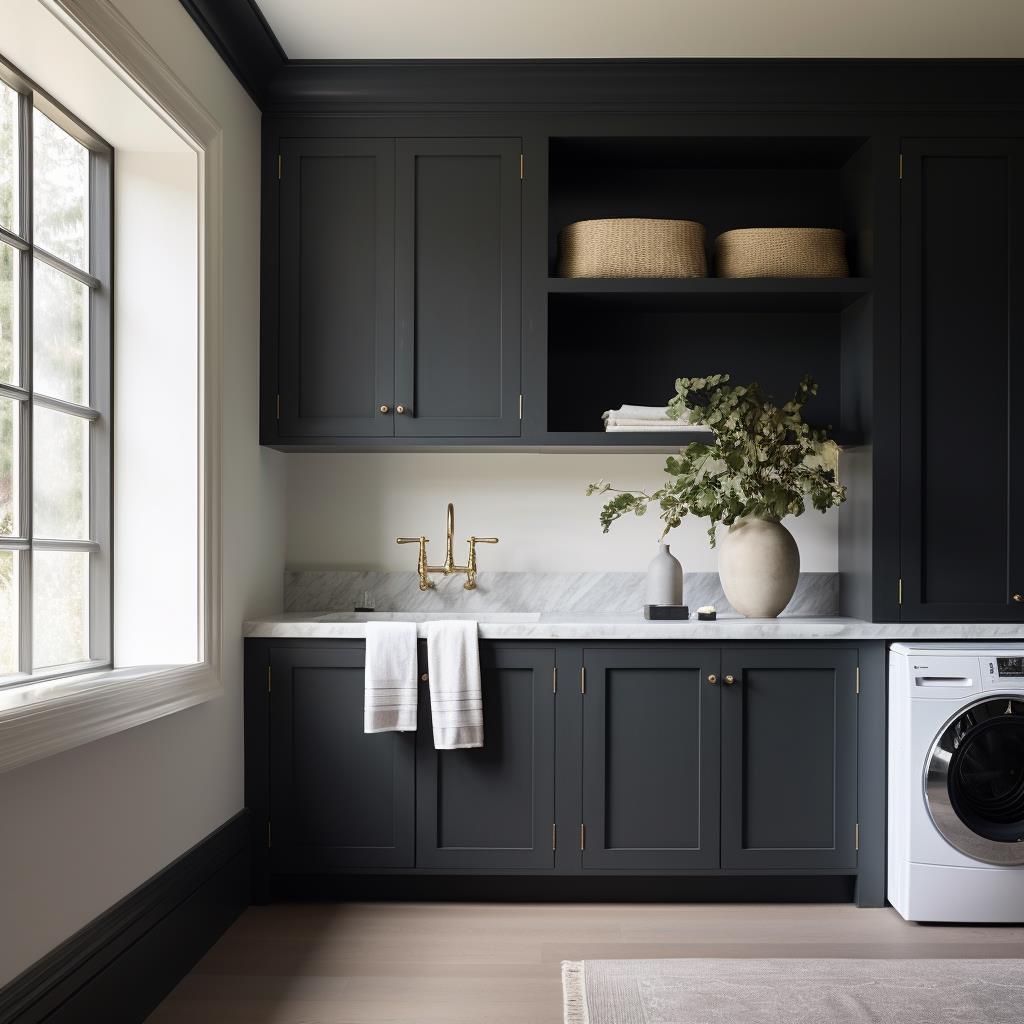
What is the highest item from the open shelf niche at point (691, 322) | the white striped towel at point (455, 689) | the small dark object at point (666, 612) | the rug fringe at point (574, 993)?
the open shelf niche at point (691, 322)

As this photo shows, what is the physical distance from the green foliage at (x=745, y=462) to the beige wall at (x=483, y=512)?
300mm

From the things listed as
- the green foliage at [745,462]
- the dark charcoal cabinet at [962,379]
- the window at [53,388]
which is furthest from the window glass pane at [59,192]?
the dark charcoal cabinet at [962,379]

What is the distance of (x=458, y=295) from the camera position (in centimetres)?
316

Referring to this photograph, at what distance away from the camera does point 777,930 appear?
2.81 m

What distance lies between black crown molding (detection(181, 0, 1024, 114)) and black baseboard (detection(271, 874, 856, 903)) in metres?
2.39

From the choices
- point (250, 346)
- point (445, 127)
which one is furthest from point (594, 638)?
point (445, 127)

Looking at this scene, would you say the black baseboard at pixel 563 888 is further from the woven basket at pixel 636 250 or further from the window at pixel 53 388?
the woven basket at pixel 636 250

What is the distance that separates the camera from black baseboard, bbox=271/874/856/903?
303 cm

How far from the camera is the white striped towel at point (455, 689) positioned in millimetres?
2908

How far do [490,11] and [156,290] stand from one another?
1203mm

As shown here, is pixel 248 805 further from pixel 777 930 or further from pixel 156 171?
pixel 156 171

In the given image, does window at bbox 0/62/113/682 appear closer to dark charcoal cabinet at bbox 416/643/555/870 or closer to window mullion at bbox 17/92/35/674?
window mullion at bbox 17/92/35/674

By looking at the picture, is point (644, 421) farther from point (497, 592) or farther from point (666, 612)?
point (497, 592)

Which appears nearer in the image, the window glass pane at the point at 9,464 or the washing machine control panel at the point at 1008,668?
the window glass pane at the point at 9,464
